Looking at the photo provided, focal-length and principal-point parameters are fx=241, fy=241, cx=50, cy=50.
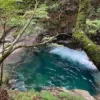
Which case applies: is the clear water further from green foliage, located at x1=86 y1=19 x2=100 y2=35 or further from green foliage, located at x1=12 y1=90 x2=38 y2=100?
green foliage, located at x1=12 y1=90 x2=38 y2=100

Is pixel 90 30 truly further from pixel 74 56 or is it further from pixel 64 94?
pixel 64 94

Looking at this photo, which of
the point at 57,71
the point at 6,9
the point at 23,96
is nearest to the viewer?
the point at 23,96

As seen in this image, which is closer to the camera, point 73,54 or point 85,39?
point 85,39

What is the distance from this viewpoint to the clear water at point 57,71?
12352 mm

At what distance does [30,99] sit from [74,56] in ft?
27.5

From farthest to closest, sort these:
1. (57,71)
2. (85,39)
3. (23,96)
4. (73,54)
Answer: (73,54) → (57,71) → (85,39) → (23,96)

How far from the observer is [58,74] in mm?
13664

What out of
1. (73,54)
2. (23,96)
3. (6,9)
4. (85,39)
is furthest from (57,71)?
(6,9)

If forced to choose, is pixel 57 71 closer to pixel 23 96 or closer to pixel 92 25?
pixel 92 25

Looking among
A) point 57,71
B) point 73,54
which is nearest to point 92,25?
point 57,71

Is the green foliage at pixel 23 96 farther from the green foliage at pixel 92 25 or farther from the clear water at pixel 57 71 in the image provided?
the green foliage at pixel 92 25

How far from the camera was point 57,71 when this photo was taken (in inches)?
553

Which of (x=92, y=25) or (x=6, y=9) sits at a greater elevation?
(x=6, y=9)

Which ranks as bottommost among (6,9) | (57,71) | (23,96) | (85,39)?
(57,71)
